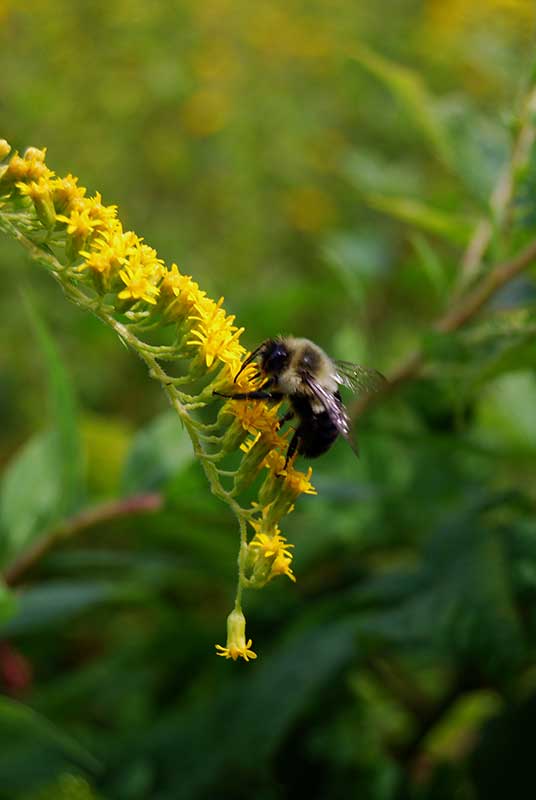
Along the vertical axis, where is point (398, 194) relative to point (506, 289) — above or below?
above

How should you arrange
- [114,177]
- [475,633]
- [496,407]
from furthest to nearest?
[114,177] < [496,407] < [475,633]

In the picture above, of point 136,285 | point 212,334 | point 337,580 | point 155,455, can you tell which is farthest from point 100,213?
point 337,580

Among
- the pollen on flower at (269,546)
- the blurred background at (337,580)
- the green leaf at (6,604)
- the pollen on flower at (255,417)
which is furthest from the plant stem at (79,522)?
the pollen on flower at (269,546)

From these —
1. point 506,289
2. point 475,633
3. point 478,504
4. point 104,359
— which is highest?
point 104,359

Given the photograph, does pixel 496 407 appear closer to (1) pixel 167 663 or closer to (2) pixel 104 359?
(1) pixel 167 663

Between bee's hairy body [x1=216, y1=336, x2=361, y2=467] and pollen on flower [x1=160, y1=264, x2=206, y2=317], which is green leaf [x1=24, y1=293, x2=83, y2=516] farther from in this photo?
pollen on flower [x1=160, y1=264, x2=206, y2=317]

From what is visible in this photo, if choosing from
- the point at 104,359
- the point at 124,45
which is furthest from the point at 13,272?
the point at 124,45

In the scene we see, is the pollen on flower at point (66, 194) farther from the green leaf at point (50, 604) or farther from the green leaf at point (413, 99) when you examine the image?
the green leaf at point (50, 604)

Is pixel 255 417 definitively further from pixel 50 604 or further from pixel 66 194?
pixel 50 604
